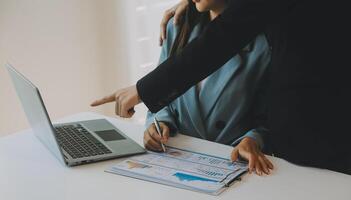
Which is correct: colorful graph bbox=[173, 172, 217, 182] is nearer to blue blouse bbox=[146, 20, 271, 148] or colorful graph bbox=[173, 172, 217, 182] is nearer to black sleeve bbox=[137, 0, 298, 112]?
black sleeve bbox=[137, 0, 298, 112]

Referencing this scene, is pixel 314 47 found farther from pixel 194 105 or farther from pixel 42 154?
pixel 42 154

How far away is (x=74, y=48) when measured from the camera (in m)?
2.63

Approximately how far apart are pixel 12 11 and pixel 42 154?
1.27 m

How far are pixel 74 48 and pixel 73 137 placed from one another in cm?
138

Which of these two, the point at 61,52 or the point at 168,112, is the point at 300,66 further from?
the point at 61,52

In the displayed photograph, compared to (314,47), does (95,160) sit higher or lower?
A: lower

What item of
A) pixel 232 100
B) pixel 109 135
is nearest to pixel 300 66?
pixel 232 100

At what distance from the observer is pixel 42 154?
1.25 meters

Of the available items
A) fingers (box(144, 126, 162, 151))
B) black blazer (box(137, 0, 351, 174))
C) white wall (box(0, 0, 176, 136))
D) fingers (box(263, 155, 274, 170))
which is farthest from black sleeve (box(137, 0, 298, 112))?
white wall (box(0, 0, 176, 136))

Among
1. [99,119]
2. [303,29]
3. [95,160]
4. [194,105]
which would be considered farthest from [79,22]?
[303,29]

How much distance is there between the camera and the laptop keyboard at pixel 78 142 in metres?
1.22

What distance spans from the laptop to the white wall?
3.53 ft

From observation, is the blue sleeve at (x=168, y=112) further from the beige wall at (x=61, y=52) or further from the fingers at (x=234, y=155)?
the beige wall at (x=61, y=52)

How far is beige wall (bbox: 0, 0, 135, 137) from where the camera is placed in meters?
2.35
